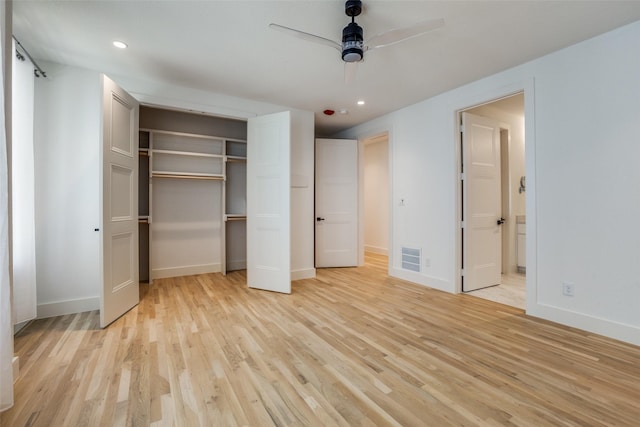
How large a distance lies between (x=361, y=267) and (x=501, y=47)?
3713 mm

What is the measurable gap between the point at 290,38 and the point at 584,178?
293 centimetres

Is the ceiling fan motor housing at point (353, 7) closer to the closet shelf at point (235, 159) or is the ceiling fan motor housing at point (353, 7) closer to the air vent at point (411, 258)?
the closet shelf at point (235, 159)

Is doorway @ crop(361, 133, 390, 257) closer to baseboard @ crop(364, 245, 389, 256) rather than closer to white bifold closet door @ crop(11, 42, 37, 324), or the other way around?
baseboard @ crop(364, 245, 389, 256)

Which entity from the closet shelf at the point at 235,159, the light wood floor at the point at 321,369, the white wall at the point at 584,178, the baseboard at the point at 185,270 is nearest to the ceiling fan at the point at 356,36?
the white wall at the point at 584,178

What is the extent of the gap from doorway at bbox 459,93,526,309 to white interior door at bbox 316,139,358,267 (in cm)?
198

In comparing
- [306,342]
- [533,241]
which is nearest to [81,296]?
[306,342]

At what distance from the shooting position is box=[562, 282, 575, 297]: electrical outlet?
262 centimetres

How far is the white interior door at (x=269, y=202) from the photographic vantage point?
3645 mm

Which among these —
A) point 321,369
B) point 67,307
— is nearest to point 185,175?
point 67,307

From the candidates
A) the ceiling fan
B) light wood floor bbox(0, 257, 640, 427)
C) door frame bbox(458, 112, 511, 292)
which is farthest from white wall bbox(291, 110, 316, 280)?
the ceiling fan

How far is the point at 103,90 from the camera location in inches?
102

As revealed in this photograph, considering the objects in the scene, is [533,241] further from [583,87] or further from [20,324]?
[20,324]

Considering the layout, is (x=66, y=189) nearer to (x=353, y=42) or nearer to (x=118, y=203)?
(x=118, y=203)

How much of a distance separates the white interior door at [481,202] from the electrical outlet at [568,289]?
107 centimetres
